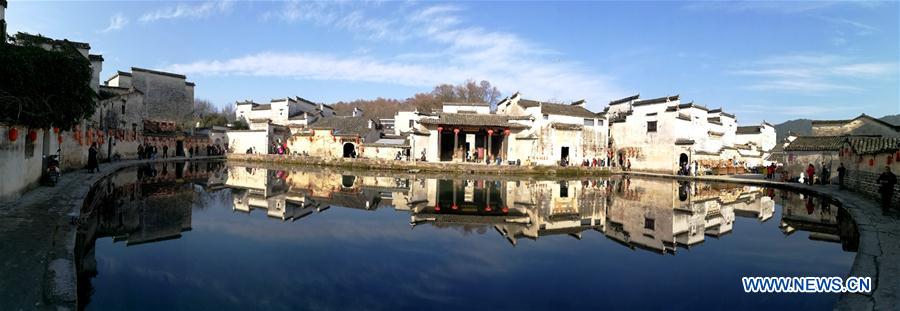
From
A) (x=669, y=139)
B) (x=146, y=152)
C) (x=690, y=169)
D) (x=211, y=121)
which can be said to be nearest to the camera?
(x=690, y=169)

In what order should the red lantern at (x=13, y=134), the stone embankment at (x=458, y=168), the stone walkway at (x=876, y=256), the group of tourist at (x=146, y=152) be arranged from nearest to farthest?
1. the stone walkway at (x=876, y=256)
2. the red lantern at (x=13, y=134)
3. the stone embankment at (x=458, y=168)
4. the group of tourist at (x=146, y=152)

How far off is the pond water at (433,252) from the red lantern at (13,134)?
185 centimetres

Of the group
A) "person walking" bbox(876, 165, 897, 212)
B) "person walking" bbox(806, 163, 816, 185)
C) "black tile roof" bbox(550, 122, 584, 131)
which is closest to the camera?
"person walking" bbox(876, 165, 897, 212)

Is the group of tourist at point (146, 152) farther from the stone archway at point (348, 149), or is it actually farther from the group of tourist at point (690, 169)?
the group of tourist at point (690, 169)

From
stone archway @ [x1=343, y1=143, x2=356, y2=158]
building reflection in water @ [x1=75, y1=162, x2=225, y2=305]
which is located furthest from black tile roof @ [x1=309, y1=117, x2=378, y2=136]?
building reflection in water @ [x1=75, y1=162, x2=225, y2=305]

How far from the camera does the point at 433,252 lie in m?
6.75

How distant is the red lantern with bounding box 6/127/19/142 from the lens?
352 inches

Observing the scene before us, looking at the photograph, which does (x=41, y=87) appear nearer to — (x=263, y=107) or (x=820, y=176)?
(x=820, y=176)

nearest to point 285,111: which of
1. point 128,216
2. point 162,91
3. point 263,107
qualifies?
point 263,107

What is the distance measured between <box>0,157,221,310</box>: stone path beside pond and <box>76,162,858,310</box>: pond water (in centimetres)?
34

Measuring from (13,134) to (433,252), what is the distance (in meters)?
9.22

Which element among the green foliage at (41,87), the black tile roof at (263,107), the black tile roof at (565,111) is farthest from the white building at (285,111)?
the green foliage at (41,87)

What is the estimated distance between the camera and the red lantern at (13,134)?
29.3 ft

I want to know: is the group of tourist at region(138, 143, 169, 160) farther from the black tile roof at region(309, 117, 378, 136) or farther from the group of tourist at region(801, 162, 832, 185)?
the group of tourist at region(801, 162, 832, 185)
